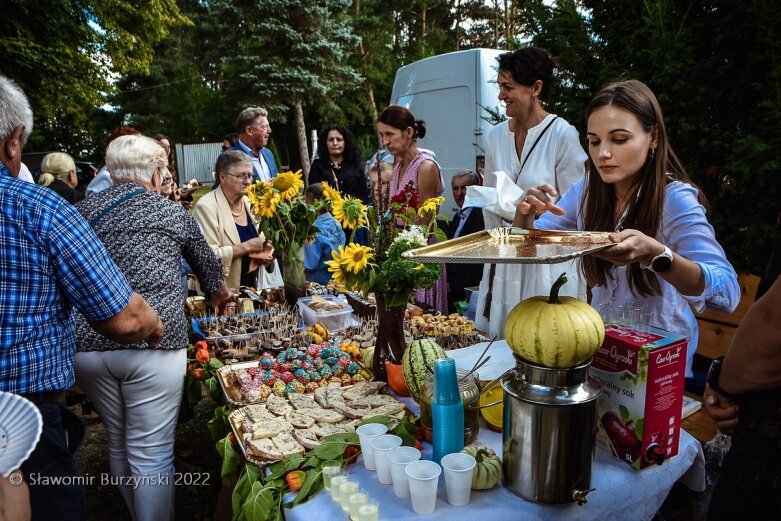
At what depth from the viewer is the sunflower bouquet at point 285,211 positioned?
2.96 metres

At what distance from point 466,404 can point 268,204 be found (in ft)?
5.83

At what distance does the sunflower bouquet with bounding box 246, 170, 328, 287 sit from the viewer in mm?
2957

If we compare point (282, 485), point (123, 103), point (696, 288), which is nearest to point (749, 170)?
point (696, 288)

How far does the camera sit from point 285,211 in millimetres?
2990

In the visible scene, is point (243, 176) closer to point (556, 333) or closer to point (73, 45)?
point (556, 333)

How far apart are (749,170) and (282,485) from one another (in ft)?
9.40

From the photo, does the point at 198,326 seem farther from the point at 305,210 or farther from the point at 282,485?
the point at 282,485

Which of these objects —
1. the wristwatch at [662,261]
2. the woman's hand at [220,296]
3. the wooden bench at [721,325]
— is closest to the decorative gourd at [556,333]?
the wristwatch at [662,261]

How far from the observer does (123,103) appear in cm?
3153

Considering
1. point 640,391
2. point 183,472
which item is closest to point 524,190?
point 640,391

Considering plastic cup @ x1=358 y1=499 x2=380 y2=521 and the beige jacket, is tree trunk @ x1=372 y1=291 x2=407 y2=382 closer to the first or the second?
plastic cup @ x1=358 y1=499 x2=380 y2=521

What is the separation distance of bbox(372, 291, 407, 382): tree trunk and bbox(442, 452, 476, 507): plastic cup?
74 centimetres

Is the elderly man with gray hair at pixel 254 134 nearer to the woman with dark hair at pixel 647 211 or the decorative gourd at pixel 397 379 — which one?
the decorative gourd at pixel 397 379

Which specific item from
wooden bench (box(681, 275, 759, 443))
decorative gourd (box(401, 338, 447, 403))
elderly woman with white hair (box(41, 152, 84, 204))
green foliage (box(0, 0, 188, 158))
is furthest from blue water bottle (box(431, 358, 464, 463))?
green foliage (box(0, 0, 188, 158))
